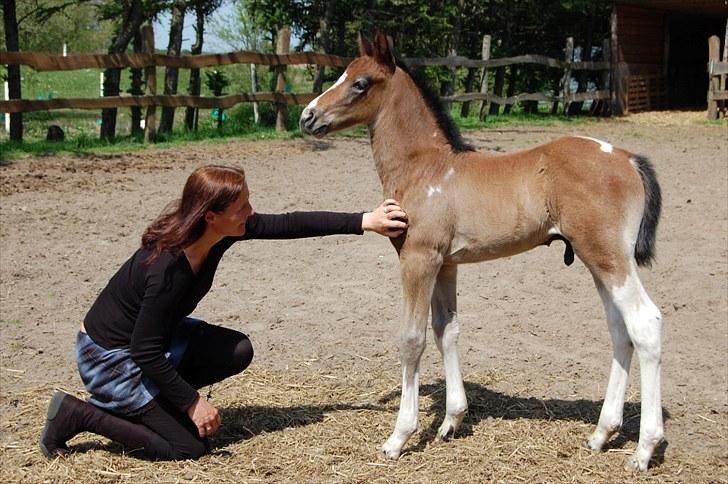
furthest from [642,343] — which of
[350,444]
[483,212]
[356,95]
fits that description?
[356,95]

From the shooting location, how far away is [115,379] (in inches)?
151

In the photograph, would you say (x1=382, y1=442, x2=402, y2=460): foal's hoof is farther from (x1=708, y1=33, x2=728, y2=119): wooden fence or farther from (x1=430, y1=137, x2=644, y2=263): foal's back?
(x1=708, y1=33, x2=728, y2=119): wooden fence

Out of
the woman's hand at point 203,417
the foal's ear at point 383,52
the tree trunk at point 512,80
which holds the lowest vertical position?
the woman's hand at point 203,417

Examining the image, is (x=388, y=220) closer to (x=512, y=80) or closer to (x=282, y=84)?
(x=282, y=84)

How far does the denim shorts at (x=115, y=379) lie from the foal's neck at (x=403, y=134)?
4.96 feet

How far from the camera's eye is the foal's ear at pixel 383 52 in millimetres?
4109

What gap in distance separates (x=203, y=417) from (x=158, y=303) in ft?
1.84

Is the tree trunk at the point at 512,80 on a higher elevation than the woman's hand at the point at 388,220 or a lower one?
higher

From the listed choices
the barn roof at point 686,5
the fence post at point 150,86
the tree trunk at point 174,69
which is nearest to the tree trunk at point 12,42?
the fence post at point 150,86

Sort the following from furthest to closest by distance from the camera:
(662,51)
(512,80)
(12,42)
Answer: (512,80) < (662,51) < (12,42)

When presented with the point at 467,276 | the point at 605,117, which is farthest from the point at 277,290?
the point at 605,117

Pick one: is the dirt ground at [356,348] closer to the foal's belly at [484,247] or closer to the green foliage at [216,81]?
the foal's belly at [484,247]

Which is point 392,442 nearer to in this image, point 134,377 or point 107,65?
point 134,377

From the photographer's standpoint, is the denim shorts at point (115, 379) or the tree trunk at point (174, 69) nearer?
the denim shorts at point (115, 379)
